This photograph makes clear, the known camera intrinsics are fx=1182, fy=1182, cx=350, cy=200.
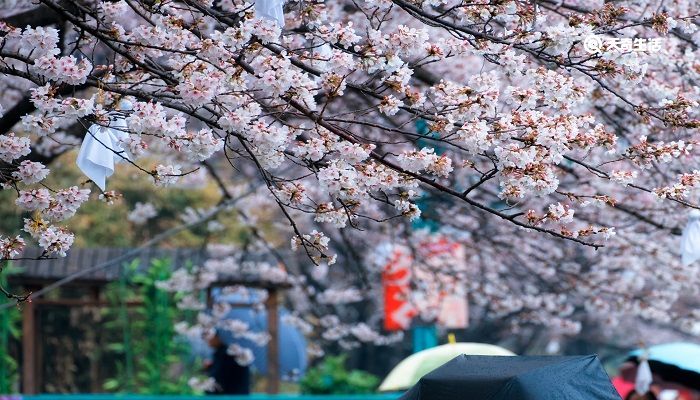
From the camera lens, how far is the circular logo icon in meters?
5.32

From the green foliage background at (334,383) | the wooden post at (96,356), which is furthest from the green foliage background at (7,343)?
the green foliage background at (334,383)

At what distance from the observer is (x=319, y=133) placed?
5117 millimetres

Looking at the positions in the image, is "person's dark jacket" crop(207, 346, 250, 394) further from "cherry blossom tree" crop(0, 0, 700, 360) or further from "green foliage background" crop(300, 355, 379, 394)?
"cherry blossom tree" crop(0, 0, 700, 360)

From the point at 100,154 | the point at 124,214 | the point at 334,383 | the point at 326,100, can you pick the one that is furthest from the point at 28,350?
the point at 124,214

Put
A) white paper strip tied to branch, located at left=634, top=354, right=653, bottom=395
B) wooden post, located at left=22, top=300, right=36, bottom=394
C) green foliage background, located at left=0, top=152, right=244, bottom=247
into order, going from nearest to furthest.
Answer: white paper strip tied to branch, located at left=634, top=354, right=653, bottom=395 → wooden post, located at left=22, top=300, right=36, bottom=394 → green foliage background, located at left=0, top=152, right=244, bottom=247

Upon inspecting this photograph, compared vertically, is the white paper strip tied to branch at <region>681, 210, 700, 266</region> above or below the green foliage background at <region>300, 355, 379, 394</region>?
above

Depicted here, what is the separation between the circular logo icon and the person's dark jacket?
7663 millimetres

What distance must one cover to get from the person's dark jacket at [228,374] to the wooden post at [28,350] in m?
1.81

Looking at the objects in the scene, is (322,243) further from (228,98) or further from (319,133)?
(228,98)

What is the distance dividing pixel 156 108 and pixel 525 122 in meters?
1.56

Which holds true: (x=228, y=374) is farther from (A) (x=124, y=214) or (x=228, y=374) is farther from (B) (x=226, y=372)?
(A) (x=124, y=214)

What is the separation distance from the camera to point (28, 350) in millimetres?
11797

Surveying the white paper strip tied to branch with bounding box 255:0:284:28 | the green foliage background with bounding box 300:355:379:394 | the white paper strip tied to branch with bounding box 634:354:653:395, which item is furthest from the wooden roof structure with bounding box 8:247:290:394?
the white paper strip tied to branch with bounding box 255:0:284:28

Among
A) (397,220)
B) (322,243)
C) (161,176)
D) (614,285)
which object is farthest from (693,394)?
(161,176)
